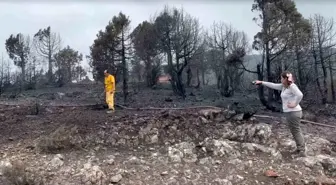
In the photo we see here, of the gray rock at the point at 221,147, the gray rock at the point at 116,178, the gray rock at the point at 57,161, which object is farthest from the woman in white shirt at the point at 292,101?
the gray rock at the point at 57,161

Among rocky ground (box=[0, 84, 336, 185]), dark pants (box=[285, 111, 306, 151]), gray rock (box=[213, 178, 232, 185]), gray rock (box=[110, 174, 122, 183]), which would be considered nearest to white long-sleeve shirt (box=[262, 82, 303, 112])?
dark pants (box=[285, 111, 306, 151])

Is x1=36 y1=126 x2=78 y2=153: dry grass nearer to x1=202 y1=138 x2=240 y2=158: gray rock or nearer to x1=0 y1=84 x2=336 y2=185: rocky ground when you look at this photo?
x1=0 y1=84 x2=336 y2=185: rocky ground

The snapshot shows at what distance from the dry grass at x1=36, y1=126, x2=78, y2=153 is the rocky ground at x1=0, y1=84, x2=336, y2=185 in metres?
0.02

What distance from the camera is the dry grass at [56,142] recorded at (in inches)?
350

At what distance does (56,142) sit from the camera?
8961mm

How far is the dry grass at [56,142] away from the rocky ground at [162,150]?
2cm

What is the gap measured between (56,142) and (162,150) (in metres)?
2.50

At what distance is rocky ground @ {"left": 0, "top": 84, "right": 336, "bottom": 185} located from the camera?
793cm

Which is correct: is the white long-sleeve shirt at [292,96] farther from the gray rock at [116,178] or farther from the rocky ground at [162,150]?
the gray rock at [116,178]

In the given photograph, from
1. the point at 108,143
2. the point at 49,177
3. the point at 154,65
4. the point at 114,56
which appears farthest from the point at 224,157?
the point at 154,65

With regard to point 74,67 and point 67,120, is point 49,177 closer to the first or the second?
point 67,120

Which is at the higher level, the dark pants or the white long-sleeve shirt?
the white long-sleeve shirt

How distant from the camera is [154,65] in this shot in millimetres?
25156

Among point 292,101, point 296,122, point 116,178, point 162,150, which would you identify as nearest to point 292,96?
point 292,101
